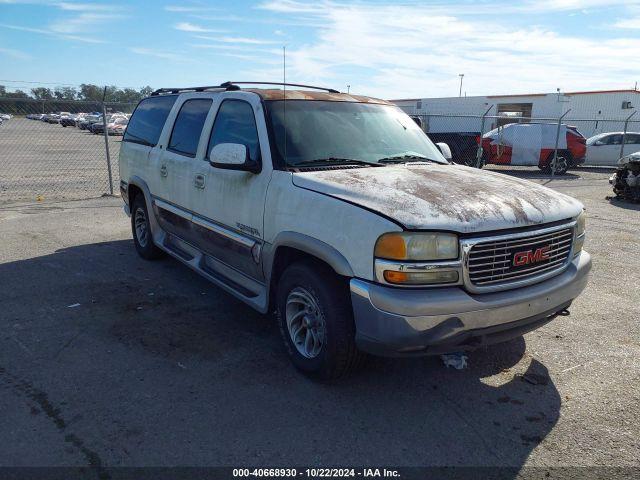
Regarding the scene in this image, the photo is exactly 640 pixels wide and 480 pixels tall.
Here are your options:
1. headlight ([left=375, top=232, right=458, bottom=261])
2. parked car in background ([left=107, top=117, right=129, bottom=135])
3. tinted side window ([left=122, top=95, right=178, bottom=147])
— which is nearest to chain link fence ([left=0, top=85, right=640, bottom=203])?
tinted side window ([left=122, top=95, right=178, bottom=147])

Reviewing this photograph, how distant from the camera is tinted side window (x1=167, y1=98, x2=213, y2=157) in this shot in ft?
16.1

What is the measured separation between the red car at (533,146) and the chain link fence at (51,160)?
40.3ft

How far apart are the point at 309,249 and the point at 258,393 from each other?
1.04m

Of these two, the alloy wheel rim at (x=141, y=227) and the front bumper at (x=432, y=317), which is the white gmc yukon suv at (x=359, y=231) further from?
the alloy wheel rim at (x=141, y=227)

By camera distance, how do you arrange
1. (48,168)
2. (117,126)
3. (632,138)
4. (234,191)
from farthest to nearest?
(117,126), (632,138), (48,168), (234,191)

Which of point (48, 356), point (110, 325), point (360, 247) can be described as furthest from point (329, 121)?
point (48, 356)

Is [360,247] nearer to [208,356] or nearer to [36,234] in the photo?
[208,356]

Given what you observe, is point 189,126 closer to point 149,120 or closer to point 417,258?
point 149,120

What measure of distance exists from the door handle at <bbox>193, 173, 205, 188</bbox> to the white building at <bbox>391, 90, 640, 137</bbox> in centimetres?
2356

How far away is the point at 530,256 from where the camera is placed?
3.20m

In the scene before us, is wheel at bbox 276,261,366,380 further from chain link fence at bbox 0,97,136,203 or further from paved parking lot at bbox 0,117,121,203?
paved parking lot at bbox 0,117,121,203

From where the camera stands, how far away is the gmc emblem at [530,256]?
10.3 ft

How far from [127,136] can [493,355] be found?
5.38m

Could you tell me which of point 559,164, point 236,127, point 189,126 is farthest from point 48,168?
point 559,164
